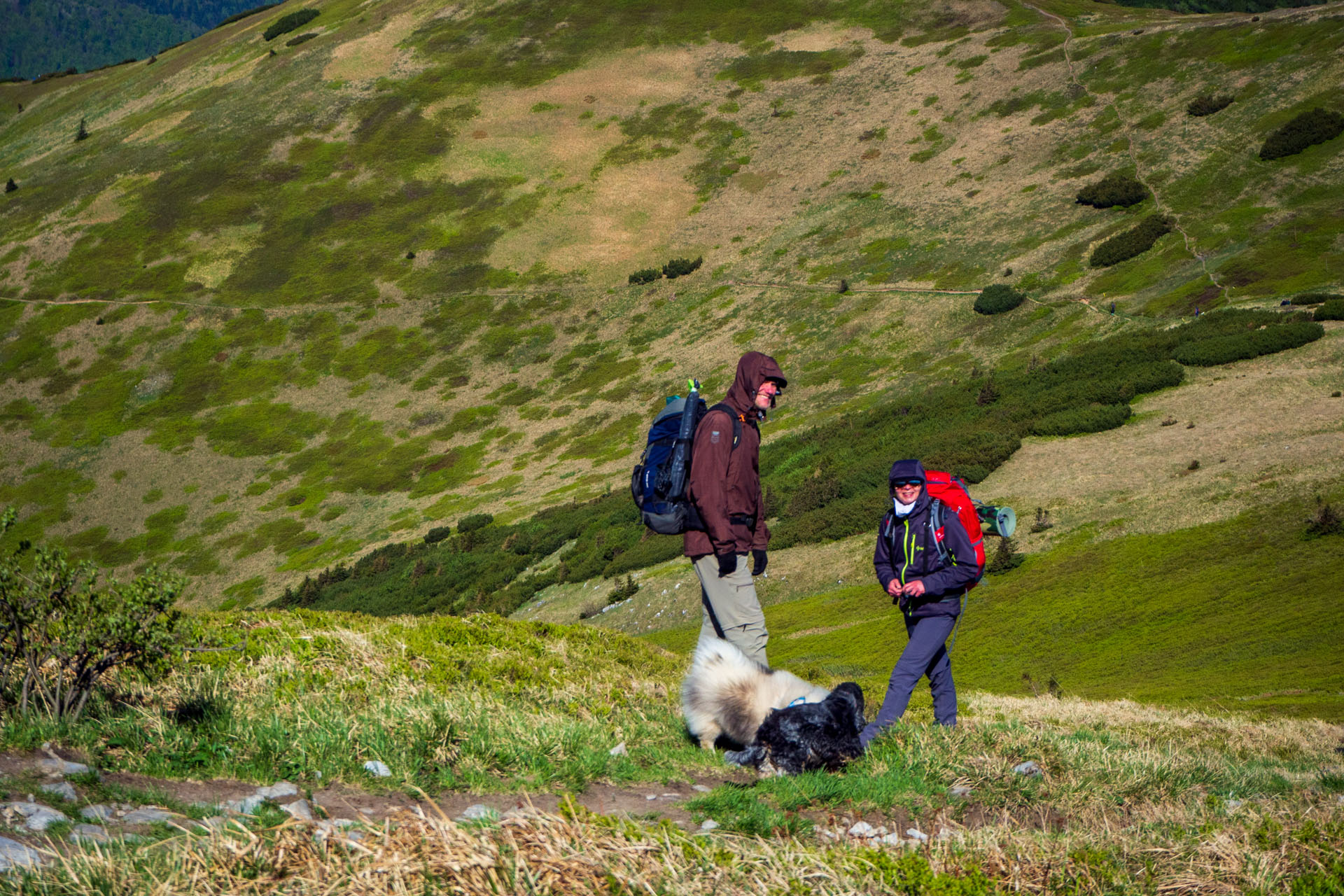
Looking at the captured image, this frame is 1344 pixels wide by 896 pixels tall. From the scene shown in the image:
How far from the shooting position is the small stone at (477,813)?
5.30m

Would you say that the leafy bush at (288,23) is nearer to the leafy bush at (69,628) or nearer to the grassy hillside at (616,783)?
the grassy hillside at (616,783)

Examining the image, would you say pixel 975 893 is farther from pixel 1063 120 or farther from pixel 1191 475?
pixel 1063 120

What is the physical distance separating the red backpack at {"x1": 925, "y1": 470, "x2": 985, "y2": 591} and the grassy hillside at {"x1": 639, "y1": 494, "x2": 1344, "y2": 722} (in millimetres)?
6848

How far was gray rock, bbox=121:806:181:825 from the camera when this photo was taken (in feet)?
16.7

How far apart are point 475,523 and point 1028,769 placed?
56.1 meters

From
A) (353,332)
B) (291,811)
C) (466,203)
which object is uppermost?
(291,811)

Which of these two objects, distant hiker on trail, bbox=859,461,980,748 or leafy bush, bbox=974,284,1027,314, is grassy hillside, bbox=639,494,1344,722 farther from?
leafy bush, bbox=974,284,1027,314

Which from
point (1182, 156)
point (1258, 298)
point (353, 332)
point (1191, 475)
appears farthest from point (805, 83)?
point (1191, 475)

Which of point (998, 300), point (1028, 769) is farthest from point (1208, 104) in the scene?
point (1028, 769)

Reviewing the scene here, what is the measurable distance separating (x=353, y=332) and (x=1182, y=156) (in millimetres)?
82114

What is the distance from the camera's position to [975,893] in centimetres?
465

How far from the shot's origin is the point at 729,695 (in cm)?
818

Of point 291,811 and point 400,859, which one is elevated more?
point 400,859

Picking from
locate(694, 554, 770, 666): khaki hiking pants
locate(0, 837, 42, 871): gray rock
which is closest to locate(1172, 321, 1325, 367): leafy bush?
locate(694, 554, 770, 666): khaki hiking pants
